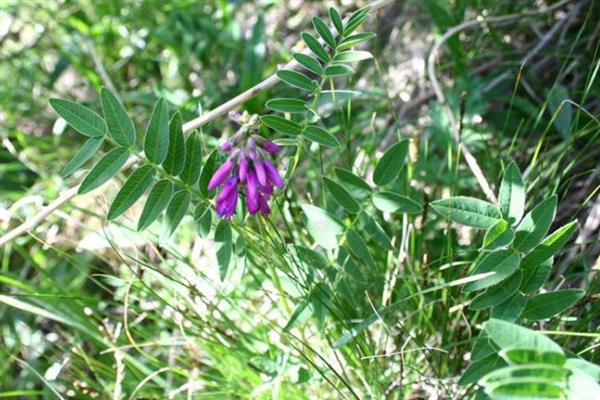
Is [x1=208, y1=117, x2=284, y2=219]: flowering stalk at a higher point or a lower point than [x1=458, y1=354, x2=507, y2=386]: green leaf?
higher

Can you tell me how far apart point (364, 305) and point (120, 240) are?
2.38 feet

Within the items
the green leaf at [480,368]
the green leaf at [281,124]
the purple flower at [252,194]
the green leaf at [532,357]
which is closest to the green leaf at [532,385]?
the green leaf at [532,357]

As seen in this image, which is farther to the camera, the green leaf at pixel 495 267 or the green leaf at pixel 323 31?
the green leaf at pixel 323 31

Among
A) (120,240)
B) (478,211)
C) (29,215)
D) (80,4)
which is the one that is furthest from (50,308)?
(80,4)

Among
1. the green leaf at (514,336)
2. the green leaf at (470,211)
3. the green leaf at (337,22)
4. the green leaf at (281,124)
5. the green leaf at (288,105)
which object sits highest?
the green leaf at (337,22)

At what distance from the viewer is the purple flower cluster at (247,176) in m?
1.21

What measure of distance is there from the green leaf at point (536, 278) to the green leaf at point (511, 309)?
0.02 m

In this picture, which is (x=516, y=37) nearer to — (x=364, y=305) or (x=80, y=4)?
(x=364, y=305)

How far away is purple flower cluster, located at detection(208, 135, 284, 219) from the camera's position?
1.21 metres

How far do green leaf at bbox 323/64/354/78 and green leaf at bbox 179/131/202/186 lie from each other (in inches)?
9.3

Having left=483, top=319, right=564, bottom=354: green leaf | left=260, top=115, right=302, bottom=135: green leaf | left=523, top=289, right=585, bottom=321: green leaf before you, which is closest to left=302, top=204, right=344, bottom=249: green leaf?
left=260, top=115, right=302, bottom=135: green leaf

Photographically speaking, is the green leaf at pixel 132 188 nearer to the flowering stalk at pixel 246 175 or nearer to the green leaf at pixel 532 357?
the flowering stalk at pixel 246 175

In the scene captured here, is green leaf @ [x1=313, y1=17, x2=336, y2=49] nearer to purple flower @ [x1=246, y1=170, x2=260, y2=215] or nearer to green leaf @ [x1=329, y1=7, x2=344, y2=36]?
green leaf @ [x1=329, y1=7, x2=344, y2=36]

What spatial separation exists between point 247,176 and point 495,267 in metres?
0.39
